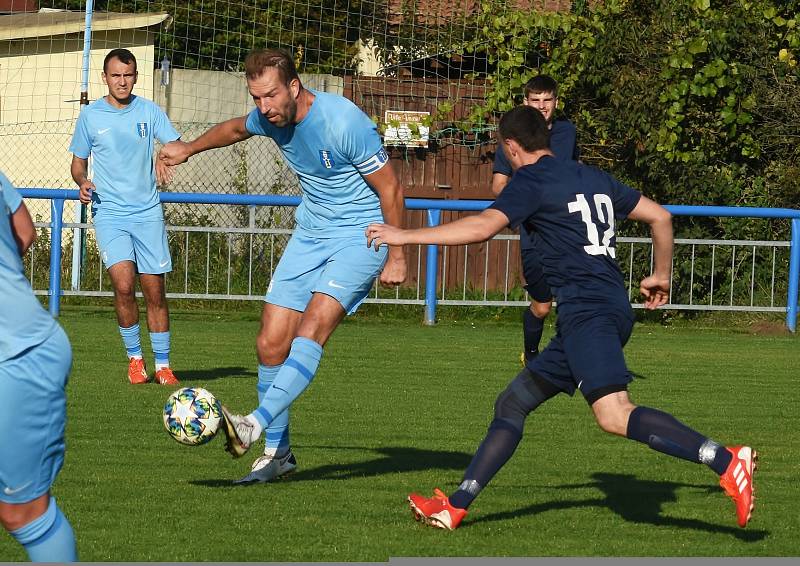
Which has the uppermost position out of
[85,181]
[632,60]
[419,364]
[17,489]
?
[632,60]

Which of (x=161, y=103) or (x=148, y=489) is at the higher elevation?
(x=161, y=103)

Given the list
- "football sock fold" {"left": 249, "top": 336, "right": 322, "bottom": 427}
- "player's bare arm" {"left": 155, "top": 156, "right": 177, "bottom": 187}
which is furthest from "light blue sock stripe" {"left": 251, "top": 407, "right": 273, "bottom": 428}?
"player's bare arm" {"left": 155, "top": 156, "right": 177, "bottom": 187}

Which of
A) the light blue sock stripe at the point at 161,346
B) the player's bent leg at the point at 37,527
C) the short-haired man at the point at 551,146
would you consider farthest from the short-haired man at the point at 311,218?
the light blue sock stripe at the point at 161,346

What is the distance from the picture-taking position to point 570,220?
5.94 meters

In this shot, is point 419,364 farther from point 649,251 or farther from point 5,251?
point 5,251

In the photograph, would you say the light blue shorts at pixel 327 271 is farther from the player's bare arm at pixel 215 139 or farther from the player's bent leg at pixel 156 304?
the player's bent leg at pixel 156 304

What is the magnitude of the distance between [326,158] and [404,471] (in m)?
1.72

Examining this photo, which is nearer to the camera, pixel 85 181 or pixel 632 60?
pixel 85 181

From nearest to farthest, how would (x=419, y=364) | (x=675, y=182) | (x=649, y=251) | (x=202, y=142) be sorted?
(x=202, y=142) < (x=419, y=364) < (x=649, y=251) < (x=675, y=182)

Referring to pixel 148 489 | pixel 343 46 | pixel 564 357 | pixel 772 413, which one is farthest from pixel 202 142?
pixel 343 46

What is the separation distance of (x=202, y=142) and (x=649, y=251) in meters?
10.3

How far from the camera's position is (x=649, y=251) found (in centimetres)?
1688

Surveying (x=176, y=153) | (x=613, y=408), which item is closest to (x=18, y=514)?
(x=613, y=408)

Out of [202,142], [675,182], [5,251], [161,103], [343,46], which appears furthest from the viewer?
[343,46]
